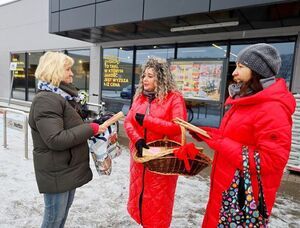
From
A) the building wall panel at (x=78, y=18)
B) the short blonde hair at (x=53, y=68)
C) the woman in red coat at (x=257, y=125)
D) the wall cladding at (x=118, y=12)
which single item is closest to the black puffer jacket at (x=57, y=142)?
the short blonde hair at (x=53, y=68)

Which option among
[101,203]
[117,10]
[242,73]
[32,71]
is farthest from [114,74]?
[242,73]

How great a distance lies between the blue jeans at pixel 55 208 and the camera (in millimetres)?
1938

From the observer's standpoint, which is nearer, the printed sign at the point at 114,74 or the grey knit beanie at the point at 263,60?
the grey knit beanie at the point at 263,60

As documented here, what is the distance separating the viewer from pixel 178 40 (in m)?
7.71

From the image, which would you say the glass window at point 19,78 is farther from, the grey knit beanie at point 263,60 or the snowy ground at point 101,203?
the grey knit beanie at point 263,60

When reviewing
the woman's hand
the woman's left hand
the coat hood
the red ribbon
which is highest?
the coat hood

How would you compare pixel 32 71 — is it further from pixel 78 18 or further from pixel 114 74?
pixel 78 18

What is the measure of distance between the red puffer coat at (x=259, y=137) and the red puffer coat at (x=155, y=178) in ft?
1.87

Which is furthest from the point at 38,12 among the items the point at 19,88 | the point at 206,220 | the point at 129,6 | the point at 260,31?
the point at 206,220

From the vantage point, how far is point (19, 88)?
45.9 feet

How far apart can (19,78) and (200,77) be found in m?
11.0

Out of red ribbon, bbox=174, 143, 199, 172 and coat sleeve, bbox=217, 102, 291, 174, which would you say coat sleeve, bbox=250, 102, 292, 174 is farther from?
red ribbon, bbox=174, 143, 199, 172

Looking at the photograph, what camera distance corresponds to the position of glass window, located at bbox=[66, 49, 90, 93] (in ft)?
34.4

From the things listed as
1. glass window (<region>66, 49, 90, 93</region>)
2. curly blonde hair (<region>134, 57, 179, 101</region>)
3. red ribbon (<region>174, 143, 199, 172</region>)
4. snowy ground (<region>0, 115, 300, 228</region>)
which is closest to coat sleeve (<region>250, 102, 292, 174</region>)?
red ribbon (<region>174, 143, 199, 172</region>)
